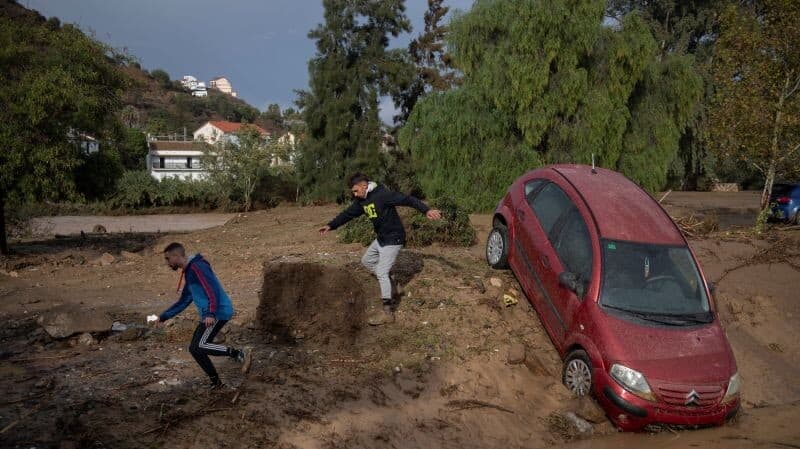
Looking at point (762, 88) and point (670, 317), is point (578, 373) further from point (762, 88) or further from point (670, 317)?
point (762, 88)

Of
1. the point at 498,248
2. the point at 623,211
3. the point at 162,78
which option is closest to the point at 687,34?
the point at 498,248

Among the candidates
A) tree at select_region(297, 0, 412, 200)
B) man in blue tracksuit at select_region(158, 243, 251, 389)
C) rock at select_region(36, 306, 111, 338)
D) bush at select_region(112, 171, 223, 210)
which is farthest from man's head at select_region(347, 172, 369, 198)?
bush at select_region(112, 171, 223, 210)

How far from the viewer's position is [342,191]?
3591 centimetres

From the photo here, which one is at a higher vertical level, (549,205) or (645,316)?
(549,205)

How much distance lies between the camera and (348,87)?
35219 millimetres

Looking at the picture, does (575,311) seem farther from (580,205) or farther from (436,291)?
(436,291)

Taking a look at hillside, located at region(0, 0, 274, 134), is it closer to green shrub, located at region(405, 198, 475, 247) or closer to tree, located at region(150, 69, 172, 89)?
tree, located at region(150, 69, 172, 89)

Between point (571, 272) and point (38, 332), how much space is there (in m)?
6.49

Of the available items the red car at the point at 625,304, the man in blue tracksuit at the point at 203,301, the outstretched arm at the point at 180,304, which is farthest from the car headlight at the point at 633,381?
the outstretched arm at the point at 180,304

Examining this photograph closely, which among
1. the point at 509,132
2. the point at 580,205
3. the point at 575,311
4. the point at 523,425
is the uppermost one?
the point at 509,132

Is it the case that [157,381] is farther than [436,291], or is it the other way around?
[436,291]

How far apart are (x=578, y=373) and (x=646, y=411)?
834 mm

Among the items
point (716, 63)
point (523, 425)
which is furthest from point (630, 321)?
point (716, 63)

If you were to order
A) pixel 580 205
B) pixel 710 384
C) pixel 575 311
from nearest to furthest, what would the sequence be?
1. pixel 710 384
2. pixel 575 311
3. pixel 580 205
